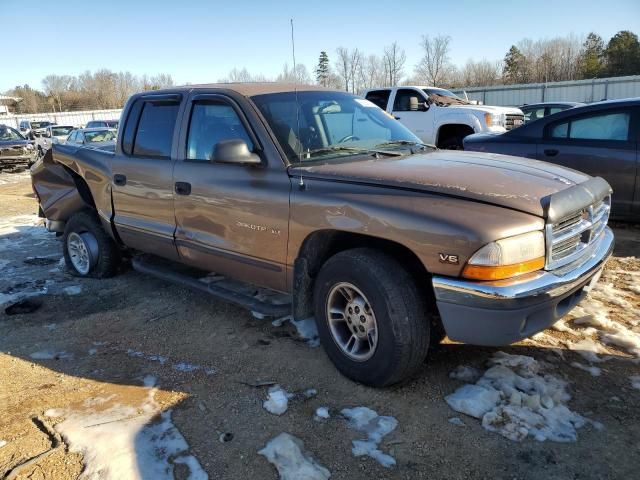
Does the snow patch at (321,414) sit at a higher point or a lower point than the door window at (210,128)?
lower

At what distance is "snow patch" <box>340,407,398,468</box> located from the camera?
8.67 feet

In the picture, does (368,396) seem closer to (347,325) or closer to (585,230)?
(347,325)

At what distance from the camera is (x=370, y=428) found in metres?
2.87

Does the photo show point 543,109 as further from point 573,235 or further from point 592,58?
point 592,58

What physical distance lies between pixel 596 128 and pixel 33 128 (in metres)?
32.0

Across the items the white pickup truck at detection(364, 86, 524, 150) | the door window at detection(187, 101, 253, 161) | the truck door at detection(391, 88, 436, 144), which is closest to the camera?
the door window at detection(187, 101, 253, 161)

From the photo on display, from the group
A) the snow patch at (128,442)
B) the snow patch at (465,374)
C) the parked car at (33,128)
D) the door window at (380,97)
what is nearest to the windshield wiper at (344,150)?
the snow patch at (465,374)

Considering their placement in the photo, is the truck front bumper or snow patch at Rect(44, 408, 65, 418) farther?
snow patch at Rect(44, 408, 65, 418)

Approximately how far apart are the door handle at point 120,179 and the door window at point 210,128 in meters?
0.96

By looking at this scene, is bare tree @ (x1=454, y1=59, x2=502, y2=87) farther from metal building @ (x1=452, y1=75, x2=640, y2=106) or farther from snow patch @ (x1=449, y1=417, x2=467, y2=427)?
snow patch @ (x1=449, y1=417, x2=467, y2=427)

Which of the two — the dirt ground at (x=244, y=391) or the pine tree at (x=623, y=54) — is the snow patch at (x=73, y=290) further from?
the pine tree at (x=623, y=54)

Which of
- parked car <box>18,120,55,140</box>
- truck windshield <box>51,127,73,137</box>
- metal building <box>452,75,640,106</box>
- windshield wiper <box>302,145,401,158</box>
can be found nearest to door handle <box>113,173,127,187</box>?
windshield wiper <box>302,145,401,158</box>

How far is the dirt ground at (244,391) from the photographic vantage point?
102 inches

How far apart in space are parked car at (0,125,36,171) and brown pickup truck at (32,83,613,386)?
16.9 metres
